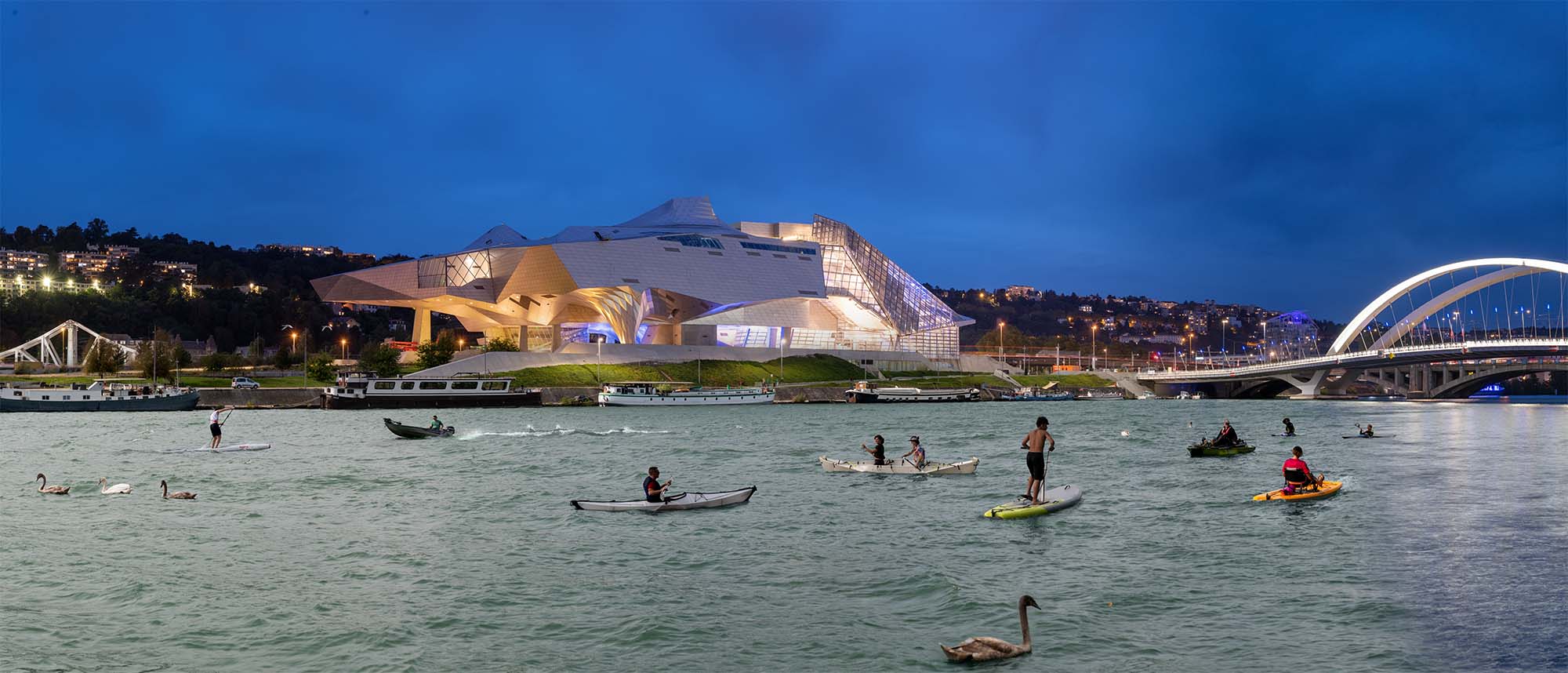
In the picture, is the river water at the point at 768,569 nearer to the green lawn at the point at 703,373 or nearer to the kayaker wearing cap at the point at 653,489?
the kayaker wearing cap at the point at 653,489

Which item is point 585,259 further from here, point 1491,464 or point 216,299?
point 1491,464

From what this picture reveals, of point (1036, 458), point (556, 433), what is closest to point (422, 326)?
point (556, 433)

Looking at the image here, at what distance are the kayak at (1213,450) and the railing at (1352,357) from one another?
213ft

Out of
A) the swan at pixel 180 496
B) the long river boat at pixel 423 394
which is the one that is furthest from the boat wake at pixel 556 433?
the long river boat at pixel 423 394

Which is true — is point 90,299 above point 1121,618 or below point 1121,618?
above

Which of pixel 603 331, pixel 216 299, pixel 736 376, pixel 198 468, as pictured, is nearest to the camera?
pixel 198 468

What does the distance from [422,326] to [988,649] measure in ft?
426

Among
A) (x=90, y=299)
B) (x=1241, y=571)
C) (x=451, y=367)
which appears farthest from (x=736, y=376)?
(x=1241, y=571)

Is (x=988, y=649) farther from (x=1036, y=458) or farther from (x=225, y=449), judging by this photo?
(x=225, y=449)

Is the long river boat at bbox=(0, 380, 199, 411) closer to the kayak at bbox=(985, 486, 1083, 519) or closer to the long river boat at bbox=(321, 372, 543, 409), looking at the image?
the long river boat at bbox=(321, 372, 543, 409)

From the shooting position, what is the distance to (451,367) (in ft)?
344

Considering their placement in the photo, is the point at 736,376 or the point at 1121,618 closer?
the point at 1121,618

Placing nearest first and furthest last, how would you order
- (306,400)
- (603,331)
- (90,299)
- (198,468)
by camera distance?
(198,468), (306,400), (603,331), (90,299)

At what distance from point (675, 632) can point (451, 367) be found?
9429cm
